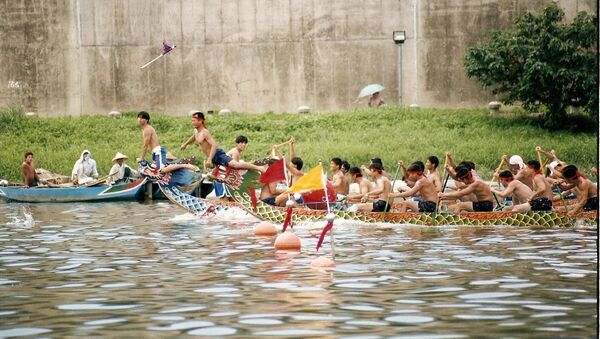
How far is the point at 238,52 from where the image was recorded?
35.6 meters

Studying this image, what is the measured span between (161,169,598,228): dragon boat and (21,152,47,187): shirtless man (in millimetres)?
7403

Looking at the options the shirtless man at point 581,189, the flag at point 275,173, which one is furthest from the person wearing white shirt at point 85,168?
the shirtless man at point 581,189

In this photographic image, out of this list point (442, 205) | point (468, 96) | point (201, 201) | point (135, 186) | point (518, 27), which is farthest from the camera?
point (468, 96)

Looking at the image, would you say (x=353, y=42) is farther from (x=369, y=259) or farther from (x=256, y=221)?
(x=369, y=259)

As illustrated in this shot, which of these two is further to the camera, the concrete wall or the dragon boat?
the concrete wall

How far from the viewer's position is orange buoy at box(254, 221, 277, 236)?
1930 cm

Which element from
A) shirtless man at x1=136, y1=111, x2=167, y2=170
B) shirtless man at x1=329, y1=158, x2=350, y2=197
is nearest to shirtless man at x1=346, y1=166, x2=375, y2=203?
shirtless man at x1=329, y1=158, x2=350, y2=197

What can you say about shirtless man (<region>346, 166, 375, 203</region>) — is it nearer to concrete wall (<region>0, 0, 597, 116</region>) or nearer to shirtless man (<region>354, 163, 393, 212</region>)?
shirtless man (<region>354, 163, 393, 212</region>)

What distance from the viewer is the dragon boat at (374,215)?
62.8ft

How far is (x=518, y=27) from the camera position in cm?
3238

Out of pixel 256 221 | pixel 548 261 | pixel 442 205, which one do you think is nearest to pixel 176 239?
pixel 256 221

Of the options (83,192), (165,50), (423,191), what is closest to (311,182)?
(423,191)

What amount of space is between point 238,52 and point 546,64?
9179 millimetres

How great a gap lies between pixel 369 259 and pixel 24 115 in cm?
2221
